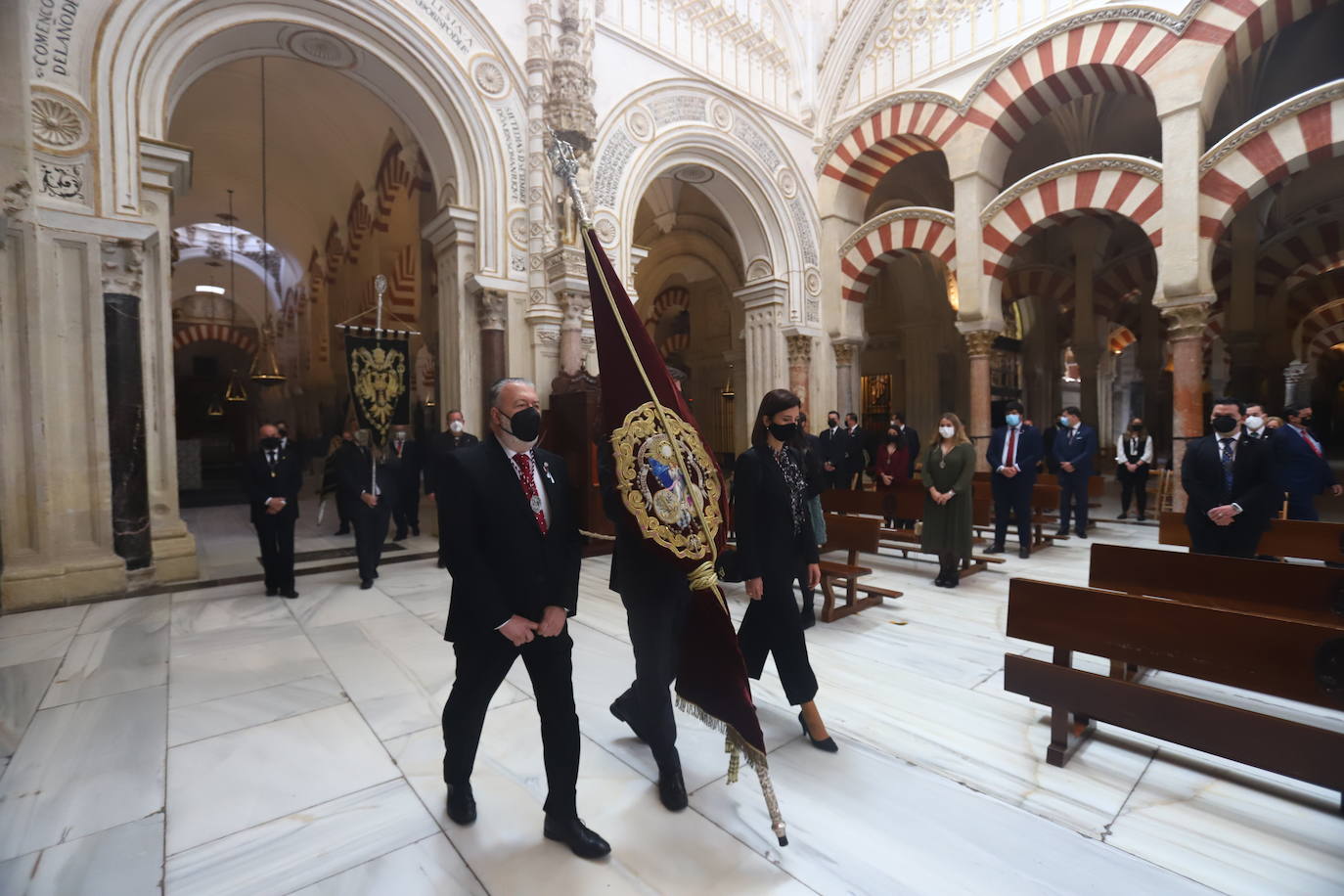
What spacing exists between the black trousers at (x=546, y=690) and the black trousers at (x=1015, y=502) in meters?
5.34

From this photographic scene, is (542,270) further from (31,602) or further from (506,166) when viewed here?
(31,602)

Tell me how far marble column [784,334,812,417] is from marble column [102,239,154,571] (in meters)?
7.91

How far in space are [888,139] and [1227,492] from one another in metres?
7.57

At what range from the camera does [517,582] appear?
5.63 ft

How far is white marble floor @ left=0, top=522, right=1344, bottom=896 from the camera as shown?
169 centimetres

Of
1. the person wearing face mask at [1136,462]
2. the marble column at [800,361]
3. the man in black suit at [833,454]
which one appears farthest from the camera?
the marble column at [800,361]

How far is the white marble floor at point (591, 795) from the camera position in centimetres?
169

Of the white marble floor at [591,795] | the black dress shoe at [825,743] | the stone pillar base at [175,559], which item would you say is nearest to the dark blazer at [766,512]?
the black dress shoe at [825,743]

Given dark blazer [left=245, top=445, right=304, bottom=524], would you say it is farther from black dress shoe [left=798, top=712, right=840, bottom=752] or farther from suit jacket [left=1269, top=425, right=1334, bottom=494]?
suit jacket [left=1269, top=425, right=1334, bottom=494]

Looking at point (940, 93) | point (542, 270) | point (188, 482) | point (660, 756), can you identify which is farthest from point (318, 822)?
Result: point (188, 482)

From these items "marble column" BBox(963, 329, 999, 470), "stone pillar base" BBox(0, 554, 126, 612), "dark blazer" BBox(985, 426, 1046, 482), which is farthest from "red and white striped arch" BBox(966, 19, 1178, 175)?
"stone pillar base" BBox(0, 554, 126, 612)

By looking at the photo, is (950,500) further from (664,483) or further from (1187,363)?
(1187,363)

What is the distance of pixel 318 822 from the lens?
1928 millimetres

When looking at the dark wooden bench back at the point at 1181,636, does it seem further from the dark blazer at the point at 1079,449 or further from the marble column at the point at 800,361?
the marble column at the point at 800,361
